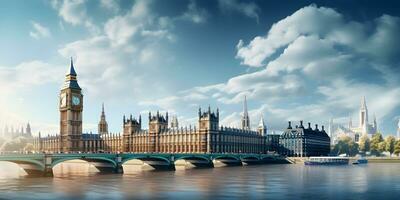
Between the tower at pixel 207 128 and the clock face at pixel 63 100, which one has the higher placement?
the clock face at pixel 63 100

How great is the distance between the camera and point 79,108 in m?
170

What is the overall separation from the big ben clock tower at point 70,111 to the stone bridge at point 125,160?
25267mm

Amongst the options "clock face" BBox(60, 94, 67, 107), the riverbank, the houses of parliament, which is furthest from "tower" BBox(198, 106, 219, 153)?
"clock face" BBox(60, 94, 67, 107)

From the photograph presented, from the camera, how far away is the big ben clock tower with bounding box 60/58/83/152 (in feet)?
548

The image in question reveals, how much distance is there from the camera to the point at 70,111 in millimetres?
167375

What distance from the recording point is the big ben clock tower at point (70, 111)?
16700cm

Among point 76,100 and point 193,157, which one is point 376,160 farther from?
point 76,100

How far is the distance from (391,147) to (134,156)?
128 metres

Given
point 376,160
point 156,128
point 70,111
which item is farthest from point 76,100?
point 376,160

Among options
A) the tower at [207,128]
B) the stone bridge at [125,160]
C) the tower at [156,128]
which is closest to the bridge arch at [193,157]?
the stone bridge at [125,160]

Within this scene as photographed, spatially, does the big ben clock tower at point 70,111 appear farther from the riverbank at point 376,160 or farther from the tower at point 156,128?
the riverbank at point 376,160

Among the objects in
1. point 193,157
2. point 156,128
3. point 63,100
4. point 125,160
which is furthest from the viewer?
point 156,128

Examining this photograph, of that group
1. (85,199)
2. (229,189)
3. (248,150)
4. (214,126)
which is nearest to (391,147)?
(248,150)

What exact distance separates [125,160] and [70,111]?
6243cm
